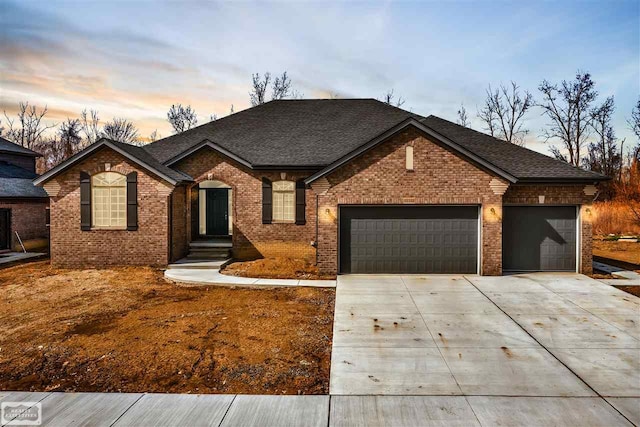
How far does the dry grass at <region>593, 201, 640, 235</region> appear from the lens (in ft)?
84.7

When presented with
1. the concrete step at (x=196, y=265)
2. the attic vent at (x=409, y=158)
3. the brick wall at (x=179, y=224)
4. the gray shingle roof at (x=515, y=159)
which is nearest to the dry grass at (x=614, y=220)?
the gray shingle roof at (x=515, y=159)

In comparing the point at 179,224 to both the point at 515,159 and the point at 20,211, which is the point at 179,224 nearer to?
the point at 20,211

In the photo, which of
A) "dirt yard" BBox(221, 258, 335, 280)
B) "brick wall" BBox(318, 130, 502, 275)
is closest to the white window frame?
"dirt yard" BBox(221, 258, 335, 280)

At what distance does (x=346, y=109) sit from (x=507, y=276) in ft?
38.5

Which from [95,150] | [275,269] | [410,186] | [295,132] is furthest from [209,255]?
[410,186]

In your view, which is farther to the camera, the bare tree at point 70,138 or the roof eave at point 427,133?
the bare tree at point 70,138

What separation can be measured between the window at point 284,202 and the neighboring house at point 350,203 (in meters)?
0.06

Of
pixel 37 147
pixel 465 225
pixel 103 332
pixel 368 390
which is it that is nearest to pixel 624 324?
pixel 465 225

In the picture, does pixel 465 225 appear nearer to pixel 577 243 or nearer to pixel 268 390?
pixel 577 243

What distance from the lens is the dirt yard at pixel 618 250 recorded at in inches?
689

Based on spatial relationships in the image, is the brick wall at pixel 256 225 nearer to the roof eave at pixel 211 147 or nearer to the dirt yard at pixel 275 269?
the roof eave at pixel 211 147

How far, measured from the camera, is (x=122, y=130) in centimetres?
5072

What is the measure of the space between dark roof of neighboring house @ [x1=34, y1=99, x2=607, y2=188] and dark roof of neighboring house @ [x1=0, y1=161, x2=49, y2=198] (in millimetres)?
6604

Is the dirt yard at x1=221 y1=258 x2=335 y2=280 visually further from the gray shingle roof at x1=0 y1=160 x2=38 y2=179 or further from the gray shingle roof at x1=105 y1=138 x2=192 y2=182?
the gray shingle roof at x1=0 y1=160 x2=38 y2=179
